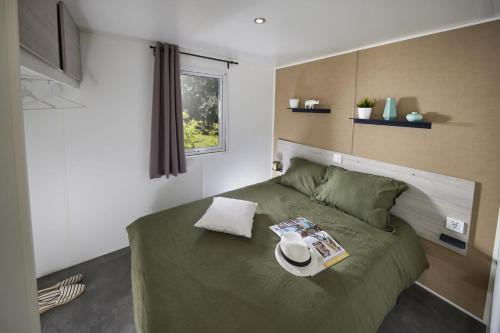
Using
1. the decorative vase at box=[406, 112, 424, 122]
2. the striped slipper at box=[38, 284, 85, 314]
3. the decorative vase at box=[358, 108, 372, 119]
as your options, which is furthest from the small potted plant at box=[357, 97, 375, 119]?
the striped slipper at box=[38, 284, 85, 314]

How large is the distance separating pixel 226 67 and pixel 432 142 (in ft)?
7.91

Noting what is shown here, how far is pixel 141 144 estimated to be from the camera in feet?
8.81

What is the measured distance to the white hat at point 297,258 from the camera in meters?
1.46

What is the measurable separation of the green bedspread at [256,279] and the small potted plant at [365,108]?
99cm

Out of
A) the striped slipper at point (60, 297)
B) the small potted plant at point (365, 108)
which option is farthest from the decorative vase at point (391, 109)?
the striped slipper at point (60, 297)

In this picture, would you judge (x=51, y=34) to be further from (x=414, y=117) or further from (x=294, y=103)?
(x=414, y=117)

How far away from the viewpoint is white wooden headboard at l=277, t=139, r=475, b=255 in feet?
6.18

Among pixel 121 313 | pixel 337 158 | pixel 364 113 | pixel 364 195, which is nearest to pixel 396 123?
pixel 364 113

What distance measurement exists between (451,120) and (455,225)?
0.82 metres

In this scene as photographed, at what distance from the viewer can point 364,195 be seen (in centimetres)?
215

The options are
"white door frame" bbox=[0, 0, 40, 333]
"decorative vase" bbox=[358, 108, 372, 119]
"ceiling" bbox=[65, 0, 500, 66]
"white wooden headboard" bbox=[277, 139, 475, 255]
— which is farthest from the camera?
"decorative vase" bbox=[358, 108, 372, 119]

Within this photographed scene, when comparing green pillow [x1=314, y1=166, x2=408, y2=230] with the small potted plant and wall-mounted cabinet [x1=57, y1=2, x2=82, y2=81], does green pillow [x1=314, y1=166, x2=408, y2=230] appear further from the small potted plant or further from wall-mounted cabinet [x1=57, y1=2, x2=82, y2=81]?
wall-mounted cabinet [x1=57, y1=2, x2=82, y2=81]

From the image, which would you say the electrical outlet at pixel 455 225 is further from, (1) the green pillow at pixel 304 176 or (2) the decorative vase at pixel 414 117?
(1) the green pillow at pixel 304 176

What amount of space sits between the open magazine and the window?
169 centimetres
